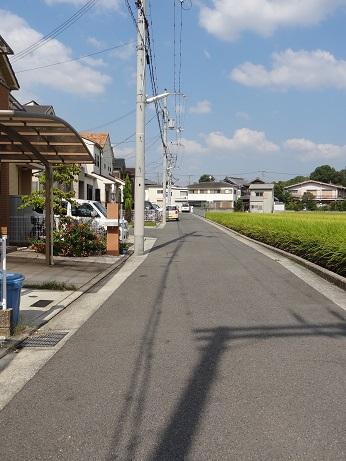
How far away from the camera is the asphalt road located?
11.3ft

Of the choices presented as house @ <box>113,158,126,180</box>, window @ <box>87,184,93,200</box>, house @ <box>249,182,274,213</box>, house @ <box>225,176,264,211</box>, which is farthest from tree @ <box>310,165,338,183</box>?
window @ <box>87,184,93,200</box>

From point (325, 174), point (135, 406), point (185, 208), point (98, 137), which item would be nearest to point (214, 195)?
point (185, 208)

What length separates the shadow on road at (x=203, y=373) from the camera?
343 cm

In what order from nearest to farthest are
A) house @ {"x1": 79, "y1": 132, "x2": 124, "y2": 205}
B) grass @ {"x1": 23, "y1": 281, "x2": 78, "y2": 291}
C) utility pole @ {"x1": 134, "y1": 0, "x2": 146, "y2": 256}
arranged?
1. grass @ {"x1": 23, "y1": 281, "x2": 78, "y2": 291}
2. utility pole @ {"x1": 134, "y1": 0, "x2": 146, "y2": 256}
3. house @ {"x1": 79, "y1": 132, "x2": 124, "y2": 205}

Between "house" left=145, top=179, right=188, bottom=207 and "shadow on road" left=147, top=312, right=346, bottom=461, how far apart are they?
311ft

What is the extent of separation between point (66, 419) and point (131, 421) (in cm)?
52

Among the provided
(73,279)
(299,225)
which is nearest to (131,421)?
(73,279)

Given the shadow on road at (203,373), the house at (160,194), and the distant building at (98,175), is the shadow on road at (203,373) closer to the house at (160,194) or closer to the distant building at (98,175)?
the distant building at (98,175)

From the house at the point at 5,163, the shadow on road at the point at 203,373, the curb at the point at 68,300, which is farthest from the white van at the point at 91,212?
the shadow on road at the point at 203,373

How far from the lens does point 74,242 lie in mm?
14883

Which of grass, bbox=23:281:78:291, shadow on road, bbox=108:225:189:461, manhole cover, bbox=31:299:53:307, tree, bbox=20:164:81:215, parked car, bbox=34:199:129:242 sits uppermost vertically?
tree, bbox=20:164:81:215

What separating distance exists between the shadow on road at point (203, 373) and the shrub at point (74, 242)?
896 centimetres

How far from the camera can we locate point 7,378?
15.6 ft

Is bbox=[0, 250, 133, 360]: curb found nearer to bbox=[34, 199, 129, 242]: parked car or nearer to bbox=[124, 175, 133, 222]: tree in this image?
bbox=[34, 199, 129, 242]: parked car
